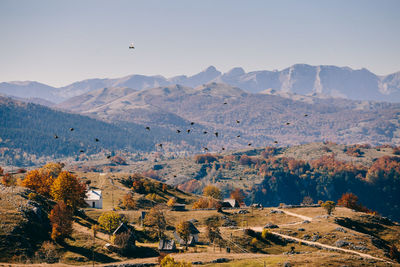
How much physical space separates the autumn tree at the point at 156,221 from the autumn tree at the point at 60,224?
2878 centimetres

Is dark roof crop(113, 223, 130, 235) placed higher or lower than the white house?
higher

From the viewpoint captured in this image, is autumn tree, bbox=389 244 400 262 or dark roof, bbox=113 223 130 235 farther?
dark roof, bbox=113 223 130 235

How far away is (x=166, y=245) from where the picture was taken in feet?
376

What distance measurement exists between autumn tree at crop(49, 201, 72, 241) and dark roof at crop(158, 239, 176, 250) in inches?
961

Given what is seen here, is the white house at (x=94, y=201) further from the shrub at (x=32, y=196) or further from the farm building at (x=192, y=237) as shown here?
the farm building at (x=192, y=237)

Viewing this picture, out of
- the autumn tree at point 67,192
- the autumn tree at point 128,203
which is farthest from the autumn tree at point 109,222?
the autumn tree at point 128,203

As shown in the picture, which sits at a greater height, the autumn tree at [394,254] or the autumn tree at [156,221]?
the autumn tree at [394,254]

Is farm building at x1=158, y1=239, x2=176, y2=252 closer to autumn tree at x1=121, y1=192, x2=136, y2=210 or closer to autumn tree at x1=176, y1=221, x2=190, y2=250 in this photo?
autumn tree at x1=176, y1=221, x2=190, y2=250

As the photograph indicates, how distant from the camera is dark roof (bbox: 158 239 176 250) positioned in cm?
11356

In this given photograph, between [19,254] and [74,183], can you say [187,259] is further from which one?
[74,183]

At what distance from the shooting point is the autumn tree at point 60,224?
108000 millimetres

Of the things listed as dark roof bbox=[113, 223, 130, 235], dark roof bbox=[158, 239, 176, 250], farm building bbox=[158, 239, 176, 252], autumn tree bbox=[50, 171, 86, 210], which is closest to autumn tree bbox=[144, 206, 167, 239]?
dark roof bbox=[158, 239, 176, 250]

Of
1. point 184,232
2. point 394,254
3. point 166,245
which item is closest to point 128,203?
point 184,232

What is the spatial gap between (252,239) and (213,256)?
2486cm
